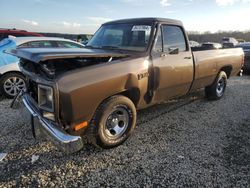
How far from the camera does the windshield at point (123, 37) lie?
4.38m

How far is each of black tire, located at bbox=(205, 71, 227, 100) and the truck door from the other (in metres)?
1.50

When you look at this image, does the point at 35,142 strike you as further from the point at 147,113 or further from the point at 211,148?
the point at 211,148

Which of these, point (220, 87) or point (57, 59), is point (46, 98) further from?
point (220, 87)

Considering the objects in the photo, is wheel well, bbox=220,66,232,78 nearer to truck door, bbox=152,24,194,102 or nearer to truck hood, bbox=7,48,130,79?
truck door, bbox=152,24,194,102

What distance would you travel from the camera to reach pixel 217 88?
658 cm

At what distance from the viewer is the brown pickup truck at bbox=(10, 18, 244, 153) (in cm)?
309

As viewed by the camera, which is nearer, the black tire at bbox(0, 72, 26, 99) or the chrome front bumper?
the chrome front bumper

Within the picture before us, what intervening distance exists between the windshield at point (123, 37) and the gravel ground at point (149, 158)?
155 centimetres

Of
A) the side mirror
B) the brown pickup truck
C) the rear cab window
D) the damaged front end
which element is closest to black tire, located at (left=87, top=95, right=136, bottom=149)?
the brown pickup truck

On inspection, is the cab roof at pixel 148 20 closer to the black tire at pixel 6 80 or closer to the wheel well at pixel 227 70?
the wheel well at pixel 227 70

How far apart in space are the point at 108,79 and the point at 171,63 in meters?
1.58

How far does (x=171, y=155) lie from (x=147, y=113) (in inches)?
71.3

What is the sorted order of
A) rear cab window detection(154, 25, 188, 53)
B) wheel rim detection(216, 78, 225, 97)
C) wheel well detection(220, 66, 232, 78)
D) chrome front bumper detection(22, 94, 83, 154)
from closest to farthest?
chrome front bumper detection(22, 94, 83, 154) → rear cab window detection(154, 25, 188, 53) → wheel rim detection(216, 78, 225, 97) → wheel well detection(220, 66, 232, 78)

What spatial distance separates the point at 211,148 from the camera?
3.92 metres
